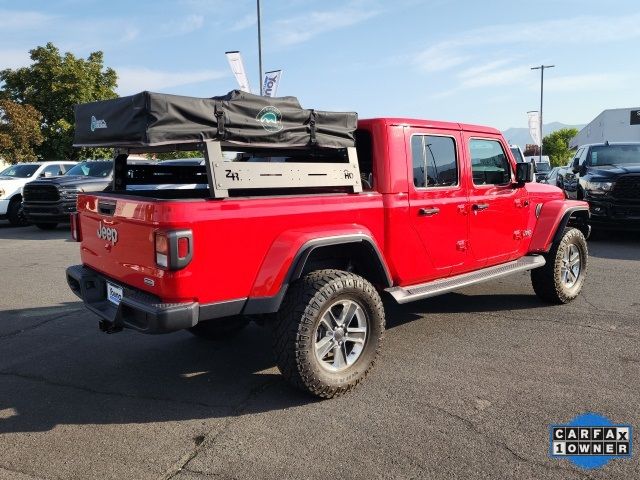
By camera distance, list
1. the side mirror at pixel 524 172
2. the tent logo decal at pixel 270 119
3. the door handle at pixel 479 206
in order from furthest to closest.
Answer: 1. the side mirror at pixel 524 172
2. the door handle at pixel 479 206
3. the tent logo decal at pixel 270 119

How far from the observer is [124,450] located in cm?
295

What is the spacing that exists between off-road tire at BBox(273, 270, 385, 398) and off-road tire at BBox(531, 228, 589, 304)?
2827 mm

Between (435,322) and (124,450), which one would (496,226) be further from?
(124,450)

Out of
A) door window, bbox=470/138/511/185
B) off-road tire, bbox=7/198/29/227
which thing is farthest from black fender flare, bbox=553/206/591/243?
off-road tire, bbox=7/198/29/227

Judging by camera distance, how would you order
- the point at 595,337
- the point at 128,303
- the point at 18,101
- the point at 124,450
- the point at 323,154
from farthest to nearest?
the point at 18,101
the point at 595,337
the point at 323,154
the point at 128,303
the point at 124,450

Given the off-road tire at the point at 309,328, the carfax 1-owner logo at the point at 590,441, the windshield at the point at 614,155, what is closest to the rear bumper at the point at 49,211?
the off-road tire at the point at 309,328

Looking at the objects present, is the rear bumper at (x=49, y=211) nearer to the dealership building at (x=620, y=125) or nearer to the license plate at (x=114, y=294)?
the license plate at (x=114, y=294)

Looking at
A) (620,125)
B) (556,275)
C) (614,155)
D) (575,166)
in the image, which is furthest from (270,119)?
(620,125)

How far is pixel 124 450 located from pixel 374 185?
247 centimetres

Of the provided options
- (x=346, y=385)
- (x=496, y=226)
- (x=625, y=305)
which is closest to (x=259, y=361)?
(x=346, y=385)

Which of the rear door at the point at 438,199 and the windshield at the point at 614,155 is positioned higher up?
the windshield at the point at 614,155

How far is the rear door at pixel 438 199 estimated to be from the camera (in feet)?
13.9

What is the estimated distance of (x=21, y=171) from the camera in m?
14.9

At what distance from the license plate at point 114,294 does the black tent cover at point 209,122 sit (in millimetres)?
962
